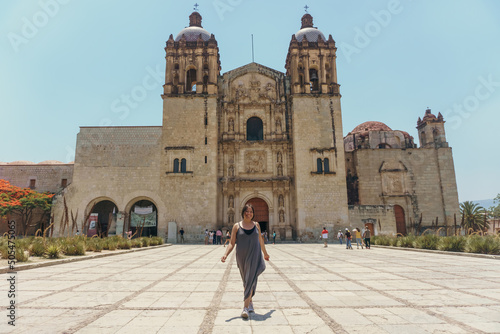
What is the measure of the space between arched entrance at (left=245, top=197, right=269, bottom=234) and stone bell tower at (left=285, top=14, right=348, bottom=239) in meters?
2.77

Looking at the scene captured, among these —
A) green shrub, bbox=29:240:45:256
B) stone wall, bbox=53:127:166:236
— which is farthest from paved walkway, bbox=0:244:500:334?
stone wall, bbox=53:127:166:236

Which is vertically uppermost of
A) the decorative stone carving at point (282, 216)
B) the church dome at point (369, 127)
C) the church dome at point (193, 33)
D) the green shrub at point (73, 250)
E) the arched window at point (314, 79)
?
the church dome at point (193, 33)

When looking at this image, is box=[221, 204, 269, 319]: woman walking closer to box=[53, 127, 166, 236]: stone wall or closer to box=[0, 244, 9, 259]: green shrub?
box=[0, 244, 9, 259]: green shrub

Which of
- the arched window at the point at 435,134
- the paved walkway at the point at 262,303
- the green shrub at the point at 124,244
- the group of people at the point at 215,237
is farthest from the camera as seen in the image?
the arched window at the point at 435,134

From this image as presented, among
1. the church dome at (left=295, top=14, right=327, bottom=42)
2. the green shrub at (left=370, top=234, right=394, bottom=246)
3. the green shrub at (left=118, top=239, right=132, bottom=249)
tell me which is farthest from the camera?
the church dome at (left=295, top=14, right=327, bottom=42)

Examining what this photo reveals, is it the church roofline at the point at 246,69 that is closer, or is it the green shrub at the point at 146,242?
the green shrub at the point at 146,242

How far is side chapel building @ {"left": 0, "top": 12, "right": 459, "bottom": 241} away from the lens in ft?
82.0

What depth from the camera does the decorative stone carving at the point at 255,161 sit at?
87.0ft

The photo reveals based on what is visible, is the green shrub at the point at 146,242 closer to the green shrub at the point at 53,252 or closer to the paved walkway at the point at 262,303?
the green shrub at the point at 53,252

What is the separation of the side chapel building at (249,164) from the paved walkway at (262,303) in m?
18.0

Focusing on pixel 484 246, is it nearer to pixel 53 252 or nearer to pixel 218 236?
pixel 53 252

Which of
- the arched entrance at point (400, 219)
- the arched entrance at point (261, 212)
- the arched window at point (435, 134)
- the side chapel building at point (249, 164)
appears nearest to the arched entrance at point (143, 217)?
the side chapel building at point (249, 164)

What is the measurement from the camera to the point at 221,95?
92.5 ft

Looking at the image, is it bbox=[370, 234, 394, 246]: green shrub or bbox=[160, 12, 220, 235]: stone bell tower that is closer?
bbox=[370, 234, 394, 246]: green shrub
